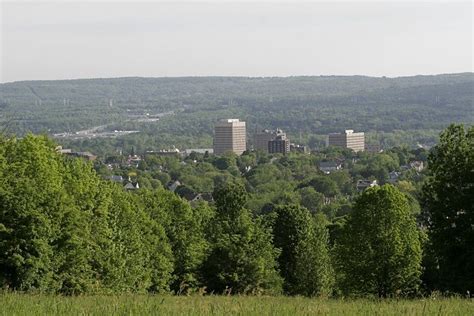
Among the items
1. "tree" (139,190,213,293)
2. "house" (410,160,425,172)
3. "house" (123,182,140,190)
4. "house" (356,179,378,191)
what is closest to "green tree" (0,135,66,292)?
"tree" (139,190,213,293)

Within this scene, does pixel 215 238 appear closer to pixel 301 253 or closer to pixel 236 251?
pixel 236 251

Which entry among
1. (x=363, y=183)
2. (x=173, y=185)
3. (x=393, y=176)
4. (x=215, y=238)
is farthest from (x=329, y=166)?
(x=215, y=238)

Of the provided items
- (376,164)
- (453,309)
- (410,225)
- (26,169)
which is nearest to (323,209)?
(376,164)

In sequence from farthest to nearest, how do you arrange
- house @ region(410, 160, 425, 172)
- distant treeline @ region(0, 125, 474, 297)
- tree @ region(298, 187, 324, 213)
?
house @ region(410, 160, 425, 172)
tree @ region(298, 187, 324, 213)
distant treeline @ region(0, 125, 474, 297)

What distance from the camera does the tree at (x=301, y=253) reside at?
4075 centimetres

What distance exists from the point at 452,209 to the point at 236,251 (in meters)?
11.1

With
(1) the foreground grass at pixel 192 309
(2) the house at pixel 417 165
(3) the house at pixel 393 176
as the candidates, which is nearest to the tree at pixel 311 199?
(3) the house at pixel 393 176

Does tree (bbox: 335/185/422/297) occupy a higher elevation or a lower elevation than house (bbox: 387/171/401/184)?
higher

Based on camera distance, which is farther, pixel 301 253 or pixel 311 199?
pixel 311 199

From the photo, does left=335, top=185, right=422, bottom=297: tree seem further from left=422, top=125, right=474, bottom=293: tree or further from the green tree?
the green tree

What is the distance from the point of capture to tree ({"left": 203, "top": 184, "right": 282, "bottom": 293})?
3497 centimetres

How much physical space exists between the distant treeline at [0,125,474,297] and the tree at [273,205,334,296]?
0.06m

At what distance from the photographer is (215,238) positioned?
1425 inches

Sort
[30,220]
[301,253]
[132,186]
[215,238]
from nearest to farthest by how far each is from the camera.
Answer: [30,220] → [215,238] → [301,253] → [132,186]
